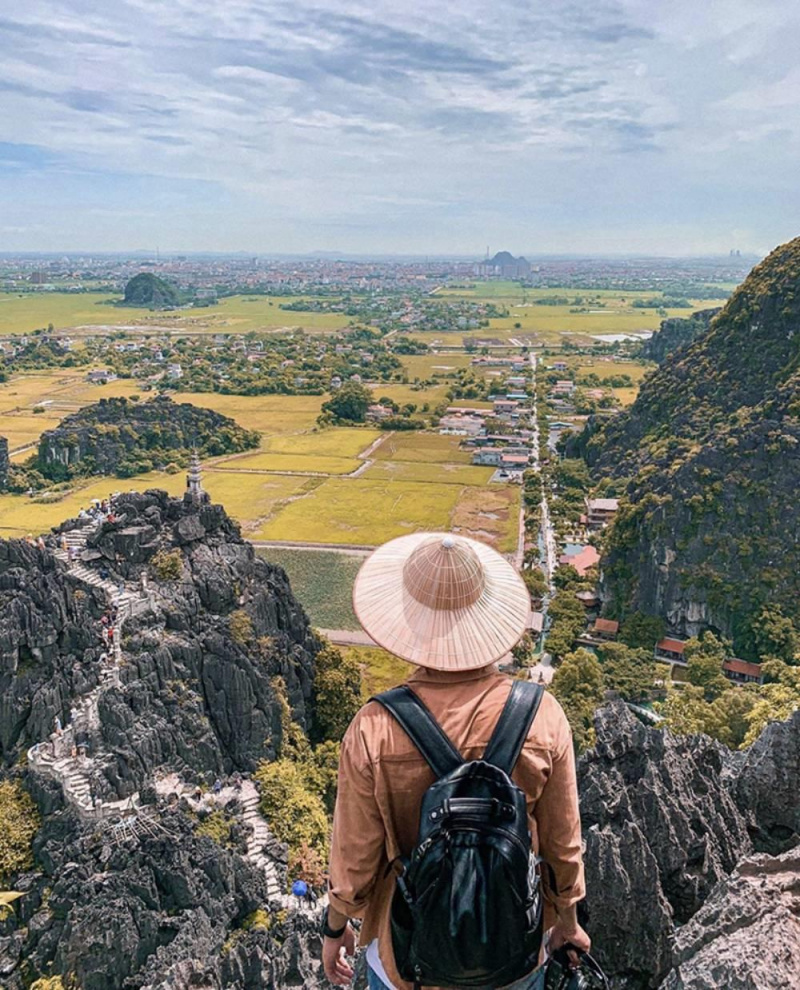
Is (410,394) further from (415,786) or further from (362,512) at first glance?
(415,786)

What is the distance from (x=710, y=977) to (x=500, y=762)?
332 cm

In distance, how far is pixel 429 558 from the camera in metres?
3.77

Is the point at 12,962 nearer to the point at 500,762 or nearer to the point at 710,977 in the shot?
the point at 710,977

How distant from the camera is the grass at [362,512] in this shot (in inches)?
1838

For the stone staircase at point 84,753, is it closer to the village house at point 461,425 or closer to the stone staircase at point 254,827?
the stone staircase at point 254,827

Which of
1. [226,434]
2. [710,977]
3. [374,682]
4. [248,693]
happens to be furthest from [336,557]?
[710,977]

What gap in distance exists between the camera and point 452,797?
3211 mm

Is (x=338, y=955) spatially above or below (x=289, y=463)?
above

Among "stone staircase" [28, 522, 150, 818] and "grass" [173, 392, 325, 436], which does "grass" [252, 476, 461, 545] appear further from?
"stone staircase" [28, 522, 150, 818]

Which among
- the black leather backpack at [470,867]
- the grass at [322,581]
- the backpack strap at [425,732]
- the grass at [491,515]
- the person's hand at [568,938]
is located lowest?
the grass at [322,581]

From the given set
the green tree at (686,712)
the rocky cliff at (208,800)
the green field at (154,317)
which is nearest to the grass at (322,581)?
the rocky cliff at (208,800)

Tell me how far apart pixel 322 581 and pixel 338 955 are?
35785 mm

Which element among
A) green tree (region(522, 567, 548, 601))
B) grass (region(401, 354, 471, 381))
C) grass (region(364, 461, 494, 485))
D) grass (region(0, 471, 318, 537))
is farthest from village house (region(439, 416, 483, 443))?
green tree (region(522, 567, 548, 601))

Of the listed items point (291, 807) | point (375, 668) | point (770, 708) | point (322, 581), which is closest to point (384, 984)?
point (291, 807)
